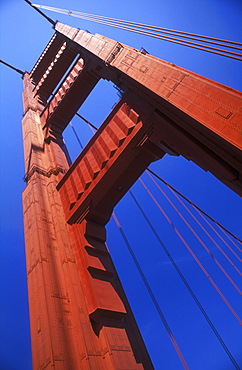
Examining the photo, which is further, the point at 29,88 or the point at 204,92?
the point at 29,88

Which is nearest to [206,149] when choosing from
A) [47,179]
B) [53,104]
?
[47,179]

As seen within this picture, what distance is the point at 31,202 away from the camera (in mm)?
8477

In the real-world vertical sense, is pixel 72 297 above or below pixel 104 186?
below

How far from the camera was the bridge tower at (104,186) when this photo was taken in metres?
4.56

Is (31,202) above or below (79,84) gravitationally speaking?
below

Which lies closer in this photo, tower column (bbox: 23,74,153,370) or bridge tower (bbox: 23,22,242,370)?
bridge tower (bbox: 23,22,242,370)

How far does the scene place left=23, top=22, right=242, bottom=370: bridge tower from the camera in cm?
456

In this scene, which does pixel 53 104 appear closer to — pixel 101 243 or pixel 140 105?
pixel 140 105

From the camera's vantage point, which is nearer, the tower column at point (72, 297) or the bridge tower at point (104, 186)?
the bridge tower at point (104, 186)

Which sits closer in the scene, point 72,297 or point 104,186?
point 72,297

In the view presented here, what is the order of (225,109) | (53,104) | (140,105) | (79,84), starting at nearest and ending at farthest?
(225,109), (140,105), (79,84), (53,104)

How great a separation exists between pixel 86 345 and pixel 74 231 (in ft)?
11.1

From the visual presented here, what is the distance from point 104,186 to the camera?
318 inches

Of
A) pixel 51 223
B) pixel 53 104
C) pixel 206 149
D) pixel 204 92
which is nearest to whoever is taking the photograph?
pixel 204 92
